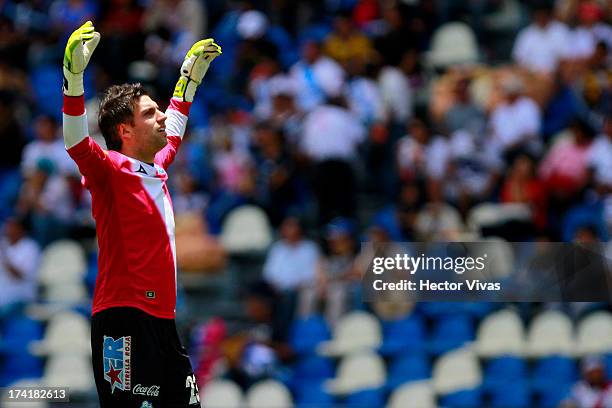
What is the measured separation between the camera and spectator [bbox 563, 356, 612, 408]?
43.2ft

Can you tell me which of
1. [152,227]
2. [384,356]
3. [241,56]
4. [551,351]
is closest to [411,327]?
[384,356]

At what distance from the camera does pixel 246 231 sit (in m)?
15.9

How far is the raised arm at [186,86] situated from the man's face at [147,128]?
65 centimetres

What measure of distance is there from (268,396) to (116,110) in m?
6.73

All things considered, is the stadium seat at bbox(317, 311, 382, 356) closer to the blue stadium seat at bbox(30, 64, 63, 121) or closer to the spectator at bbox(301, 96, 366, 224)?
the spectator at bbox(301, 96, 366, 224)

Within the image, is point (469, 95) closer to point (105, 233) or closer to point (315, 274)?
point (315, 274)

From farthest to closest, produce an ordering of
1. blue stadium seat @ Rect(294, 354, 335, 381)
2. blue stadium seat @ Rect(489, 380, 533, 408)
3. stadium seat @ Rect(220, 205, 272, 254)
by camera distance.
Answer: stadium seat @ Rect(220, 205, 272, 254) < blue stadium seat @ Rect(294, 354, 335, 381) < blue stadium seat @ Rect(489, 380, 533, 408)

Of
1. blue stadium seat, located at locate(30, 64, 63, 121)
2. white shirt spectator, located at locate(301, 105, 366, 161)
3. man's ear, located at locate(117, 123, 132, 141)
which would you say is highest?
blue stadium seat, located at locate(30, 64, 63, 121)

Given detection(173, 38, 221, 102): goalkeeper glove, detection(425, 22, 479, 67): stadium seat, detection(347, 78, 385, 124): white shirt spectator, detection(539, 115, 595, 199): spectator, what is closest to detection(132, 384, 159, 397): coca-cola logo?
detection(173, 38, 221, 102): goalkeeper glove

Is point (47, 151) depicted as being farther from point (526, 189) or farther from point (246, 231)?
point (526, 189)

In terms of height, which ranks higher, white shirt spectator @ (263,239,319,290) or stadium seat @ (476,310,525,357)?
white shirt spectator @ (263,239,319,290)

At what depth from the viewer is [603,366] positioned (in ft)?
44.1

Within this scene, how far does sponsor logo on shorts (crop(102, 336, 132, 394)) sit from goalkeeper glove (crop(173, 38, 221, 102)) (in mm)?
1773

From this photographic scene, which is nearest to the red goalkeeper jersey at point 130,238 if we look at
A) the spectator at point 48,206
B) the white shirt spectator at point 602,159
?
the white shirt spectator at point 602,159
